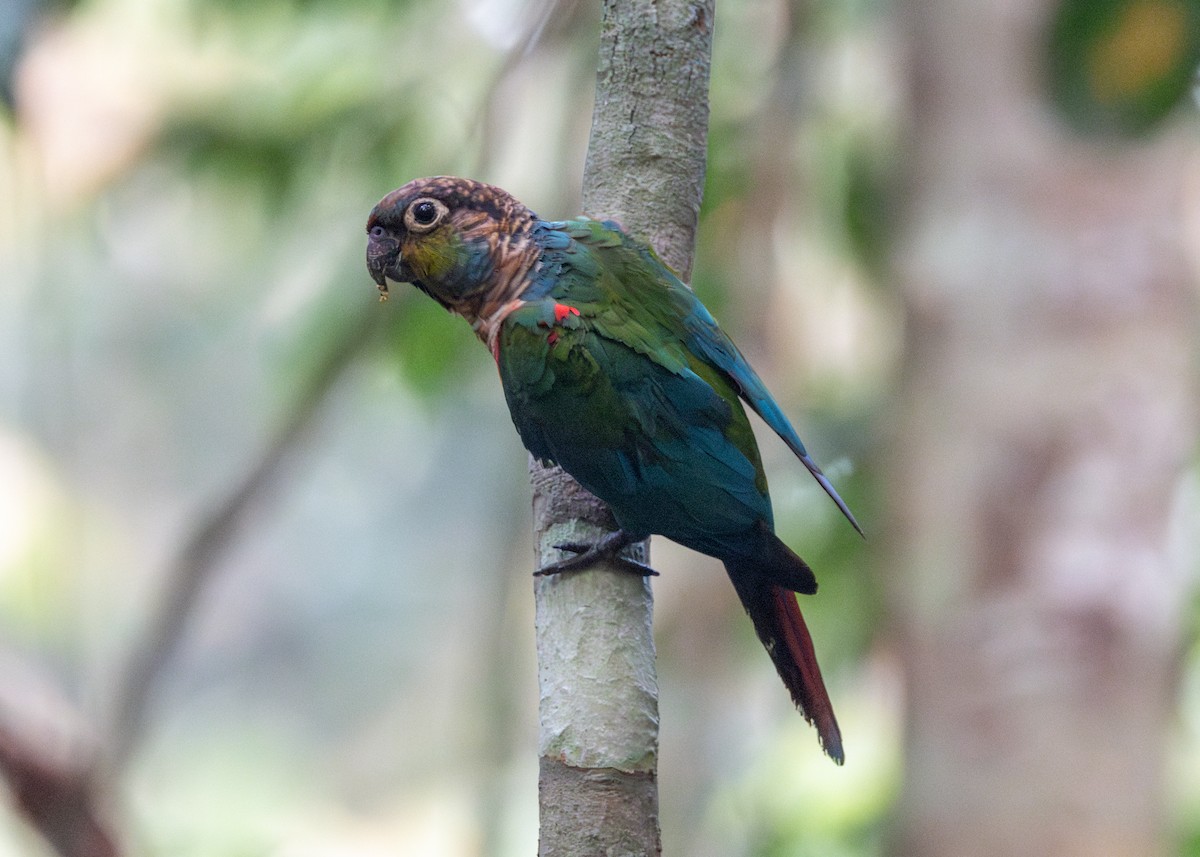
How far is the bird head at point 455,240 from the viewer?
2.39 meters

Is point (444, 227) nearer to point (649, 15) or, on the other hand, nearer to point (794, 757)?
→ point (649, 15)

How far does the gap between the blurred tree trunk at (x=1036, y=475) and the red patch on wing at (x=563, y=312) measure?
975mm

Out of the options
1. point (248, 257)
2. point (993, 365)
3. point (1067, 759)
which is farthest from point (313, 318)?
point (1067, 759)

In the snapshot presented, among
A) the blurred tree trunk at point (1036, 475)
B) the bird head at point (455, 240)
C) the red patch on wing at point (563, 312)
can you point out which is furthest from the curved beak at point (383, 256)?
the blurred tree trunk at point (1036, 475)

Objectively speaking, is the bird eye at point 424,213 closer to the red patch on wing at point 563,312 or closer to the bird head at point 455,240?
the bird head at point 455,240

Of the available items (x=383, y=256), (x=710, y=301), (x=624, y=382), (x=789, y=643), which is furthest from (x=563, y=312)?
(x=710, y=301)

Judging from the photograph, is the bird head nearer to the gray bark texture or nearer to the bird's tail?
the gray bark texture

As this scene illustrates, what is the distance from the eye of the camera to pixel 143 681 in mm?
3500

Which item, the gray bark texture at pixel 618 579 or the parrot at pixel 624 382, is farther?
the parrot at pixel 624 382

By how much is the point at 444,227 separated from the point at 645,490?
662 mm

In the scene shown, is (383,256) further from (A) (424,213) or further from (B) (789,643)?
(B) (789,643)

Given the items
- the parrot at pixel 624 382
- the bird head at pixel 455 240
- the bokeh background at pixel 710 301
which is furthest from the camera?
the bokeh background at pixel 710 301

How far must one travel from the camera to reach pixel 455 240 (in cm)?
240

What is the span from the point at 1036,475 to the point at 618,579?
115 centimetres
